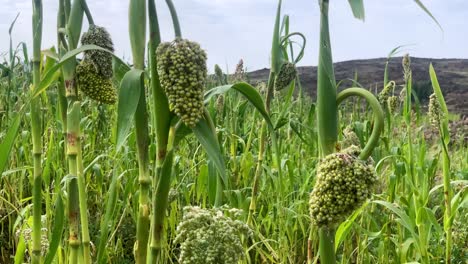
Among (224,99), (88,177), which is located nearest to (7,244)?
(88,177)

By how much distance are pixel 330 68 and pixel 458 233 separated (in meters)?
1.61

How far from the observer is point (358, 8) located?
972 mm

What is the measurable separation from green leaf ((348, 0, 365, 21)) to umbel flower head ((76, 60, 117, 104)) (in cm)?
52

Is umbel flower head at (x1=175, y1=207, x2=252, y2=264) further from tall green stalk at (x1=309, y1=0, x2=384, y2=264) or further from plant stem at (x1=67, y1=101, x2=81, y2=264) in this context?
plant stem at (x1=67, y1=101, x2=81, y2=264)

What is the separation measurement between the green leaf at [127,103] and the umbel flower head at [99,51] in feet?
0.74

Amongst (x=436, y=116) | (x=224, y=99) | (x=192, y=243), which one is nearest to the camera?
(x=192, y=243)

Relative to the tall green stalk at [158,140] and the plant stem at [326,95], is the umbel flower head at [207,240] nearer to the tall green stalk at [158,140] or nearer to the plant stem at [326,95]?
the tall green stalk at [158,140]

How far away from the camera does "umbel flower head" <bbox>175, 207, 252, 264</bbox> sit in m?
1.00

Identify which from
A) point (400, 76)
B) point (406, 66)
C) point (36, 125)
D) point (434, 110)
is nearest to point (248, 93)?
point (36, 125)

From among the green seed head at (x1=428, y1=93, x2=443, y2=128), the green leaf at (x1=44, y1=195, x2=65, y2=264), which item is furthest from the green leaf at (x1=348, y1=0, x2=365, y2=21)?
the green seed head at (x1=428, y1=93, x2=443, y2=128)

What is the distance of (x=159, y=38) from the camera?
41.0 inches

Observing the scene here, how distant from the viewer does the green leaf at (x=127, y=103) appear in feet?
3.09

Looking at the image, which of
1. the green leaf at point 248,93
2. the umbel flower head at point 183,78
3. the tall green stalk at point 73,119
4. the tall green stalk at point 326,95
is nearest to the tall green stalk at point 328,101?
the tall green stalk at point 326,95

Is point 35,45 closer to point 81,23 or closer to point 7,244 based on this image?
point 81,23
